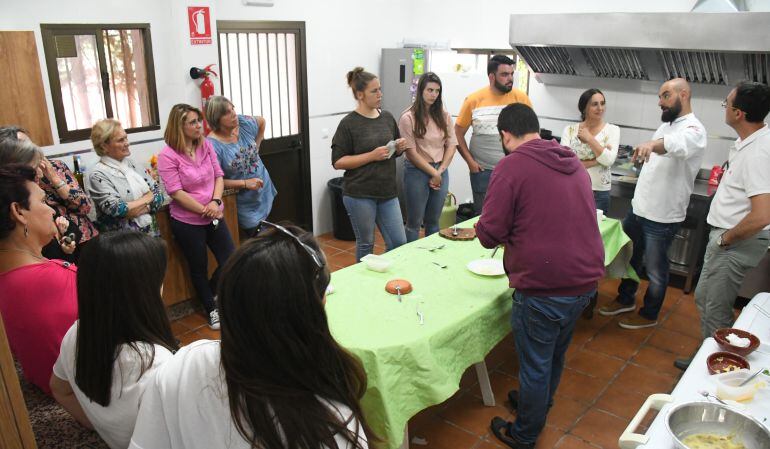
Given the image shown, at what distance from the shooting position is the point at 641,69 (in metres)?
4.71

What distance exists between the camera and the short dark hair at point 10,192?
1749mm

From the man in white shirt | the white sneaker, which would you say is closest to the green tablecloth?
the man in white shirt

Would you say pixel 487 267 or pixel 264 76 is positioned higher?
pixel 264 76

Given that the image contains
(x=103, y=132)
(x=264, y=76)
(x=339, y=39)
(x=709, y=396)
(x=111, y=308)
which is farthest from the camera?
(x=339, y=39)

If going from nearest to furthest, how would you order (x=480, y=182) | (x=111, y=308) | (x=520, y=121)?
(x=111, y=308)
(x=520, y=121)
(x=480, y=182)

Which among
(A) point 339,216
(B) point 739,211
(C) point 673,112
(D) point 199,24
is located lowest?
(A) point 339,216

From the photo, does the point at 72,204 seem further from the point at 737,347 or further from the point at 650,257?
the point at 650,257

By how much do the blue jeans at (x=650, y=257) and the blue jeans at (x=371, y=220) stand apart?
65.5 inches

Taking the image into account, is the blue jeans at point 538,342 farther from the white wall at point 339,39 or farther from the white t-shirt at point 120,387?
the white wall at point 339,39

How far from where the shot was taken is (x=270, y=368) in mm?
1144

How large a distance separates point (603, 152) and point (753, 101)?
1187mm

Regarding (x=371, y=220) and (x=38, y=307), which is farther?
(x=371, y=220)

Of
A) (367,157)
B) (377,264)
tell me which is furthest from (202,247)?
(377,264)

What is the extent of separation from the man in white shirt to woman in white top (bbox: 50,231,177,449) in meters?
2.92
